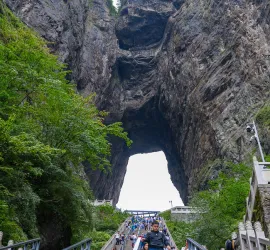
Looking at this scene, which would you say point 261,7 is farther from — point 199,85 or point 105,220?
point 105,220

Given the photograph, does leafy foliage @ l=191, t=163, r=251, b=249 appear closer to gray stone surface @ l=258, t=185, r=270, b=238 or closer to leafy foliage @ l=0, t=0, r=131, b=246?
gray stone surface @ l=258, t=185, r=270, b=238

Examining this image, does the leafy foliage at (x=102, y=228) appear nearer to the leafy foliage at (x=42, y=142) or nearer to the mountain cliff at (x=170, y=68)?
the leafy foliage at (x=42, y=142)

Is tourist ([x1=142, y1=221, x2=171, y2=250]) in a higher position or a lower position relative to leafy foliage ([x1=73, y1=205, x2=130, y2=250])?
lower

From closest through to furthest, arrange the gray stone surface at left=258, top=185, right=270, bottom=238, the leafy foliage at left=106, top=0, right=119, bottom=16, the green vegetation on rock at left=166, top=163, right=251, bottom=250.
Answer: the gray stone surface at left=258, top=185, right=270, bottom=238 → the green vegetation on rock at left=166, top=163, right=251, bottom=250 → the leafy foliage at left=106, top=0, right=119, bottom=16

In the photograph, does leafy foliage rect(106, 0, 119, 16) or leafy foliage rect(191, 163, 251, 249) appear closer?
leafy foliage rect(191, 163, 251, 249)

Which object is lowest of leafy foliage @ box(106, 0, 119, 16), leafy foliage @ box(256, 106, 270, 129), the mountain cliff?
leafy foliage @ box(256, 106, 270, 129)

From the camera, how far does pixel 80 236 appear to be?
436 inches

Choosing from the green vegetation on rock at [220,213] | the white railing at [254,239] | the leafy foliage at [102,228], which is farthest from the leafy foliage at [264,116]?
the white railing at [254,239]

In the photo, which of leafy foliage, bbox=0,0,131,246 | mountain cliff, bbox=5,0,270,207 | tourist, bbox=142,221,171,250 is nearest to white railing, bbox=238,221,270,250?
tourist, bbox=142,221,171,250

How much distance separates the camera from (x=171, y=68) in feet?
136

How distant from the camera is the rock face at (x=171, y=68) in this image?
1174 inches

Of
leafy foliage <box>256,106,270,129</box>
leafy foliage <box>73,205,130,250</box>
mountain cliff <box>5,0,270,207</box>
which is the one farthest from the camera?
mountain cliff <box>5,0,270,207</box>

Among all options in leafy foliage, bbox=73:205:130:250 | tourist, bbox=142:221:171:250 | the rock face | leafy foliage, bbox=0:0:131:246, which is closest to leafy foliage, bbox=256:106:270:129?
the rock face

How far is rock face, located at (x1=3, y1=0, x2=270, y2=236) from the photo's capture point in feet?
97.8
